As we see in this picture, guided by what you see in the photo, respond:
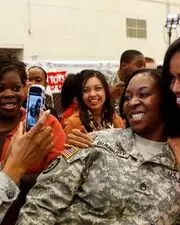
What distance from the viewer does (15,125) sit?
2.28m

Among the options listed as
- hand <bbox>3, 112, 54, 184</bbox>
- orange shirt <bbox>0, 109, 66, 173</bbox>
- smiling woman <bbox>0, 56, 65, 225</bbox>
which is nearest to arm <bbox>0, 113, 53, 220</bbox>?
hand <bbox>3, 112, 54, 184</bbox>

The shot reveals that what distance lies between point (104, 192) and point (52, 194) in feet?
0.58

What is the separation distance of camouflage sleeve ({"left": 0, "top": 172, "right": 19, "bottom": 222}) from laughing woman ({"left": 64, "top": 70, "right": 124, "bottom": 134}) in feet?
Answer: 6.65

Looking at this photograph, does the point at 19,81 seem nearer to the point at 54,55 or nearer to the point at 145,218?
the point at 145,218

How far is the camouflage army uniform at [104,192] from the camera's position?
1558mm

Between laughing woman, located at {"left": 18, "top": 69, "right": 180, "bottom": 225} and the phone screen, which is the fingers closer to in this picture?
laughing woman, located at {"left": 18, "top": 69, "right": 180, "bottom": 225}

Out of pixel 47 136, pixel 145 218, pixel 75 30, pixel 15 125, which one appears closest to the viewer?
pixel 47 136

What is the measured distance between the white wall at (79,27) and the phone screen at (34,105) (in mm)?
8568

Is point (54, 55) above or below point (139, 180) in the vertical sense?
above

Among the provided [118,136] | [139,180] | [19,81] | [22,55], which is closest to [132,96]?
[118,136]

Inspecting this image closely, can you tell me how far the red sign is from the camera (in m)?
6.29

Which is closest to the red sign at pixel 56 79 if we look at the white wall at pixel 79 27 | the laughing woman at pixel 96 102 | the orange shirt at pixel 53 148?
the laughing woman at pixel 96 102

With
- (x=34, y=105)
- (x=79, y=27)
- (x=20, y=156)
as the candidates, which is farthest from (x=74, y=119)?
(x=79, y=27)

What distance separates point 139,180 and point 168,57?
45 cm
